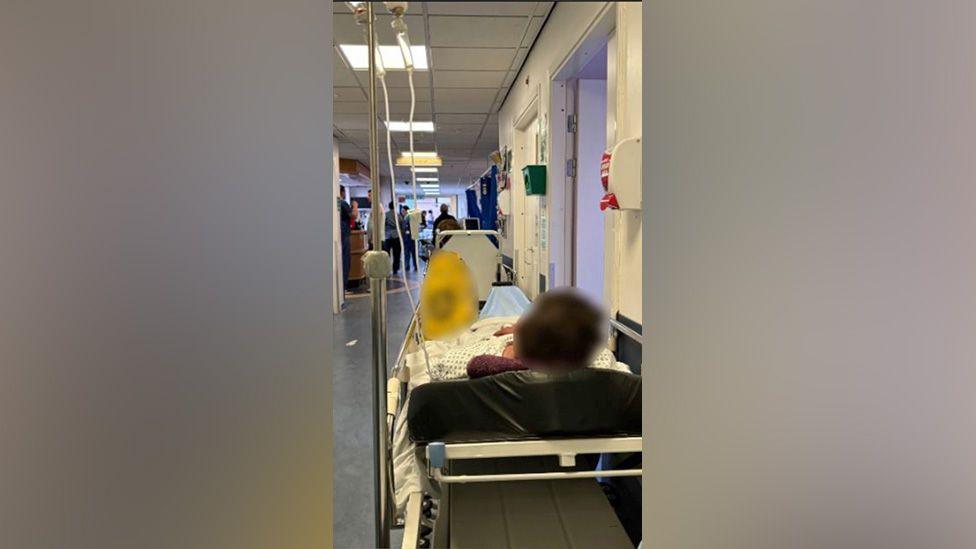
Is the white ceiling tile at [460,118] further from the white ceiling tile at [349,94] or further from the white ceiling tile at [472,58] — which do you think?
the white ceiling tile at [472,58]

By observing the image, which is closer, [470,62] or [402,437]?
[402,437]

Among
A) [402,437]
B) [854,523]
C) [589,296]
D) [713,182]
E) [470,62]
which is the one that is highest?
[470,62]

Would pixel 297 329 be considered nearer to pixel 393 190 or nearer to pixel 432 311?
pixel 432 311

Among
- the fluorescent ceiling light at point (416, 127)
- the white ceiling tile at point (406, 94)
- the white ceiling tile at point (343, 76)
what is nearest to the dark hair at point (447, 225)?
the white ceiling tile at point (343, 76)

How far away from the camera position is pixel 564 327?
127 centimetres

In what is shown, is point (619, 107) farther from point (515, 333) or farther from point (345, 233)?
point (345, 233)

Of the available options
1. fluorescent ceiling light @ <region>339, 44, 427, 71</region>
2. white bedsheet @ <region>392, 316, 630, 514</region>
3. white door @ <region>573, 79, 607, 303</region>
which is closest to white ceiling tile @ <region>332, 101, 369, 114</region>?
fluorescent ceiling light @ <region>339, 44, 427, 71</region>

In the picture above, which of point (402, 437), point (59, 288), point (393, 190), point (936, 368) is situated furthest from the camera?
point (402, 437)

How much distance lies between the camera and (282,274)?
573 millimetres

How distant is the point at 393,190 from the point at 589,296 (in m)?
0.74

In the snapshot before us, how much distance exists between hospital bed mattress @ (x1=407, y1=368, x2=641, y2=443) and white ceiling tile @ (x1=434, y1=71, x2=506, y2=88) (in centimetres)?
358

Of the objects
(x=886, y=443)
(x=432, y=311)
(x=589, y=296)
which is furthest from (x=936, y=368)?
(x=432, y=311)

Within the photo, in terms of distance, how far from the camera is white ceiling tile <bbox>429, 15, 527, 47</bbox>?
3.31 m

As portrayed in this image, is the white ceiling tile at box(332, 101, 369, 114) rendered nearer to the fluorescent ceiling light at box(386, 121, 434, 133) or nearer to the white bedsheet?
the fluorescent ceiling light at box(386, 121, 434, 133)
